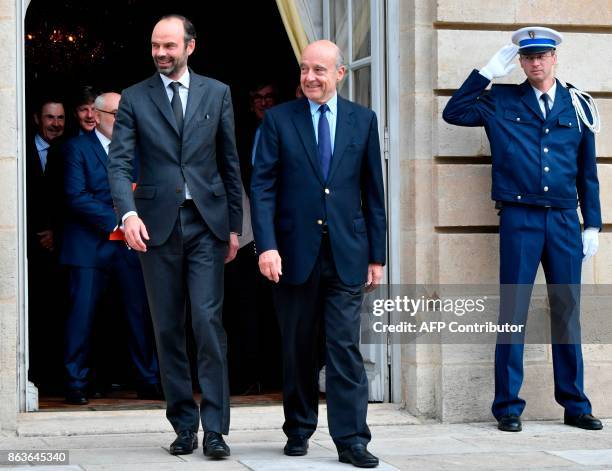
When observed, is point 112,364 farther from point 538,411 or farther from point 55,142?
point 538,411

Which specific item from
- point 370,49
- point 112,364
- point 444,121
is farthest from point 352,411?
point 112,364

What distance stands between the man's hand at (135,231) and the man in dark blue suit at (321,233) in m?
0.51

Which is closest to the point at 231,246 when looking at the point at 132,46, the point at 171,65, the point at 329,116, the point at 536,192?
the point at 329,116

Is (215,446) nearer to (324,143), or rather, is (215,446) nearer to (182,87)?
(324,143)

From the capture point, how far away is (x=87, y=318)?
8.65m

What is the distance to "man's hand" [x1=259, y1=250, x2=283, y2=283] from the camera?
6262 millimetres

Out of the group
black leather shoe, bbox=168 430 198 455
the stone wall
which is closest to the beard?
the stone wall

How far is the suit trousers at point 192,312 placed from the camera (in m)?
6.44

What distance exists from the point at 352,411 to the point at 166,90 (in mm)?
1736

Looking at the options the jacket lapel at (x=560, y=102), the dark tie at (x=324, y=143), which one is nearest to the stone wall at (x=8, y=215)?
the dark tie at (x=324, y=143)

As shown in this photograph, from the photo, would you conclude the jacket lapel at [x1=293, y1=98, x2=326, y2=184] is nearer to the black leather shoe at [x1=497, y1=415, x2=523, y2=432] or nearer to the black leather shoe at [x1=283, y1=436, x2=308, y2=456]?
the black leather shoe at [x1=283, y1=436, x2=308, y2=456]

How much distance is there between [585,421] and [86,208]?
3.24 m

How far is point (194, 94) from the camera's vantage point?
662 cm

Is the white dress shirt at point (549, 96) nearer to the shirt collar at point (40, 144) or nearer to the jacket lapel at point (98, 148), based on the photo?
the jacket lapel at point (98, 148)
